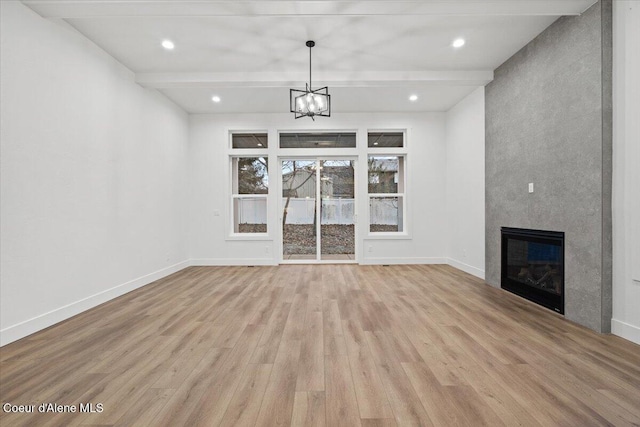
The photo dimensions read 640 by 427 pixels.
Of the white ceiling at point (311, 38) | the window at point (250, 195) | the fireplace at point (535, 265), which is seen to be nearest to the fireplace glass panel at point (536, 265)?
the fireplace at point (535, 265)

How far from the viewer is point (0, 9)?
2377 millimetres

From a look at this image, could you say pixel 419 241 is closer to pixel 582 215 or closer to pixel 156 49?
pixel 582 215

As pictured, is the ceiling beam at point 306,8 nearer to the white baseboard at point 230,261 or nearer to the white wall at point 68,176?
the white wall at point 68,176

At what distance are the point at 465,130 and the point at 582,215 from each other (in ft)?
8.88

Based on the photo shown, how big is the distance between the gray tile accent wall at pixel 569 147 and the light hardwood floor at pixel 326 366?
0.59 metres

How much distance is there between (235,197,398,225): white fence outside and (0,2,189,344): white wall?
5.82 ft

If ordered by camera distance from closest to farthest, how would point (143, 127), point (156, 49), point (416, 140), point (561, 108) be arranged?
point (561, 108) → point (156, 49) → point (143, 127) → point (416, 140)

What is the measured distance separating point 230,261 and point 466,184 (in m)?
4.63

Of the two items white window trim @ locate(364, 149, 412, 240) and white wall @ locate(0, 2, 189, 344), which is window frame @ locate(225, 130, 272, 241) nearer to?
white wall @ locate(0, 2, 189, 344)

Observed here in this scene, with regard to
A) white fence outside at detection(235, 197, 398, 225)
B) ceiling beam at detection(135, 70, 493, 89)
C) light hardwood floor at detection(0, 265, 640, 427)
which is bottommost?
light hardwood floor at detection(0, 265, 640, 427)

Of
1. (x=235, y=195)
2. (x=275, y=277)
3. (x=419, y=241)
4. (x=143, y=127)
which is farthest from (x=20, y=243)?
(x=419, y=241)

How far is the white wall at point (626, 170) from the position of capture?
7.69ft

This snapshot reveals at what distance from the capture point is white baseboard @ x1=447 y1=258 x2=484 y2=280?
4.55m

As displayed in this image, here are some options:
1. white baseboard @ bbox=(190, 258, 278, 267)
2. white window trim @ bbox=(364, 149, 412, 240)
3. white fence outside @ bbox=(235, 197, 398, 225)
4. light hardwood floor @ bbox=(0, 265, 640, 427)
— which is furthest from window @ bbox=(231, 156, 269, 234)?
light hardwood floor @ bbox=(0, 265, 640, 427)
